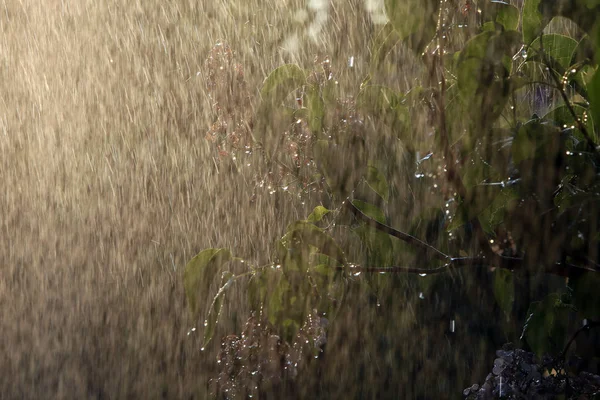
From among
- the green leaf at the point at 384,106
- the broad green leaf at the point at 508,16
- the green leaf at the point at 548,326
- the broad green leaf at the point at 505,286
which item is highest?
the broad green leaf at the point at 508,16

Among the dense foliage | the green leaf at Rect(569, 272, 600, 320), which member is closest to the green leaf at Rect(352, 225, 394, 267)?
the dense foliage

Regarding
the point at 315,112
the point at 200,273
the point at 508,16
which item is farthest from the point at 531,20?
the point at 200,273

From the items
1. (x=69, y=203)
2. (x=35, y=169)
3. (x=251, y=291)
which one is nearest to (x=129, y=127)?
(x=69, y=203)

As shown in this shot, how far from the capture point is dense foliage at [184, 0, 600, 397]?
12.5 inches

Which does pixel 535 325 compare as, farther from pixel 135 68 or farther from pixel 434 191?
pixel 135 68

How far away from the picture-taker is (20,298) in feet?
5.71

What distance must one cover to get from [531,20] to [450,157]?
88 millimetres

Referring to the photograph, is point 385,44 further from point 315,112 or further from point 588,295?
point 588,295

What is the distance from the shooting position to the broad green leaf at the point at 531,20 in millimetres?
368

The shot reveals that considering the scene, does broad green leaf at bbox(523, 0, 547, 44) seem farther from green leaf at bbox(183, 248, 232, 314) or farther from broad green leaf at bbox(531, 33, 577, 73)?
green leaf at bbox(183, 248, 232, 314)

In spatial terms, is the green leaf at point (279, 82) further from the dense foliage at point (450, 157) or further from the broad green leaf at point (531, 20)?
the broad green leaf at point (531, 20)

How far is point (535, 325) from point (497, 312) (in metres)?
0.45

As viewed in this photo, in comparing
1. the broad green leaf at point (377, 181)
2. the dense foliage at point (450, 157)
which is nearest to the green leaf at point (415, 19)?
the dense foliage at point (450, 157)

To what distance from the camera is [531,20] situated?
374 millimetres
